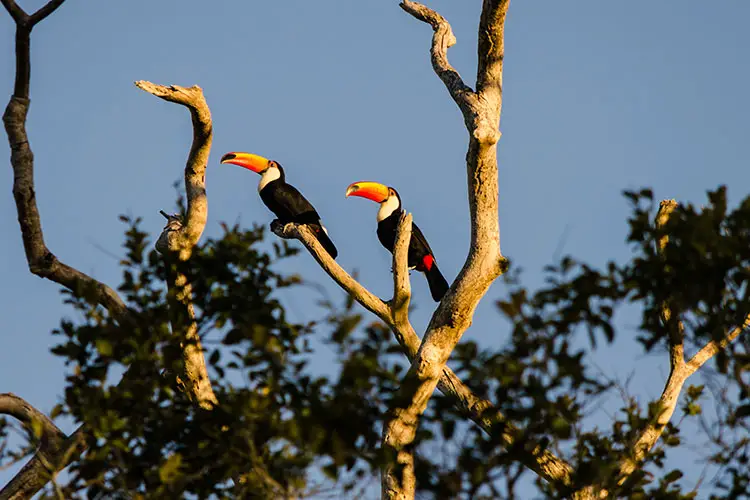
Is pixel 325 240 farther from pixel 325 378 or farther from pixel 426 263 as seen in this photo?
pixel 325 378

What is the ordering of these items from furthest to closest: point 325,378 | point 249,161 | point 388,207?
point 249,161 < point 388,207 < point 325,378

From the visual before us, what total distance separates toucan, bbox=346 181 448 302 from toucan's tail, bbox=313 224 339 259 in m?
0.63

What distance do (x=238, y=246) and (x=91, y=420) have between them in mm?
1154

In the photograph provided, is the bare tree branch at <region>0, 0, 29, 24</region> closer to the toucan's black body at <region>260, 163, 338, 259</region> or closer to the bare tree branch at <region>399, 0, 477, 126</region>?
the bare tree branch at <region>399, 0, 477, 126</region>

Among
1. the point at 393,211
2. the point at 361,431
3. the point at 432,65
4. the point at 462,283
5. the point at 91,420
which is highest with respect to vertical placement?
the point at 393,211

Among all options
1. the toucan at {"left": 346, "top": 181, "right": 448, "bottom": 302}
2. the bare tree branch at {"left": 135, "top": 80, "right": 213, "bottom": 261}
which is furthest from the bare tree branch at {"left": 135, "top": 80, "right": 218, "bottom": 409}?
the toucan at {"left": 346, "top": 181, "right": 448, "bottom": 302}

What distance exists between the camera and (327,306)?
172 inches

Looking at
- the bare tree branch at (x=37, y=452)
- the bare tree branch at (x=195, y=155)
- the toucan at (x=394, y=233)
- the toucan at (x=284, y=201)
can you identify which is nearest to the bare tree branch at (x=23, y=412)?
the bare tree branch at (x=37, y=452)

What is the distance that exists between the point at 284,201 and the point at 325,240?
110cm

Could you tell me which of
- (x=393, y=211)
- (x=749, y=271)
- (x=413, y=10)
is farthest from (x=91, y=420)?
(x=393, y=211)

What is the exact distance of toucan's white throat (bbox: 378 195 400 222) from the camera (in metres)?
12.5

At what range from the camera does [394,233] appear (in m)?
11.9

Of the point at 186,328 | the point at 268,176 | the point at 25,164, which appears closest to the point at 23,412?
the point at 25,164

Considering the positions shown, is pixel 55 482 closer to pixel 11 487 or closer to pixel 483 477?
pixel 483 477
